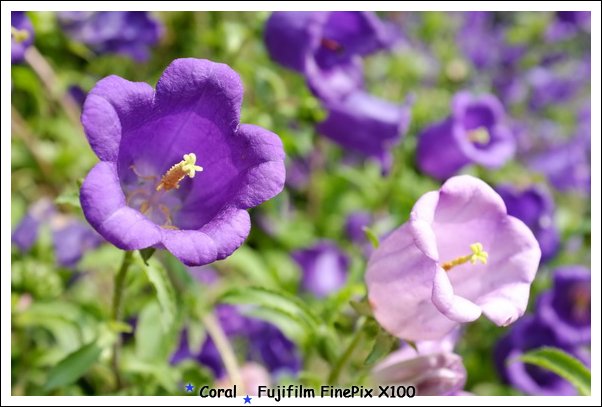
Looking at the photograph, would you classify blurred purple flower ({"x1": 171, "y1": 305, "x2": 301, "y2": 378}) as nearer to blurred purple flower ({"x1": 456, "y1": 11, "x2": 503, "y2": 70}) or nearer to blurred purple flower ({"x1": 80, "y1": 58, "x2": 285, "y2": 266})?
blurred purple flower ({"x1": 80, "y1": 58, "x2": 285, "y2": 266})

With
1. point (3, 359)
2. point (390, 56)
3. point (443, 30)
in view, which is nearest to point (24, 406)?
point (3, 359)

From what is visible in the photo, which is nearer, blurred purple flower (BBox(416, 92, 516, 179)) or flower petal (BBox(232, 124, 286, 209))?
flower petal (BBox(232, 124, 286, 209))

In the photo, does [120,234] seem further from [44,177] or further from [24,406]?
[44,177]

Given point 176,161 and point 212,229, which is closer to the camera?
point 212,229

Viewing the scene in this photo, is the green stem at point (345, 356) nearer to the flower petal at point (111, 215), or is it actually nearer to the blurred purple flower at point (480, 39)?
the flower petal at point (111, 215)

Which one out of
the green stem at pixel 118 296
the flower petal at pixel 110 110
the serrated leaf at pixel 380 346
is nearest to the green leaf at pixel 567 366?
the serrated leaf at pixel 380 346

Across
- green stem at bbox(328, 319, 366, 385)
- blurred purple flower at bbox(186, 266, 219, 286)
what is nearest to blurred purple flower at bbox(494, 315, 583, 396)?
green stem at bbox(328, 319, 366, 385)
